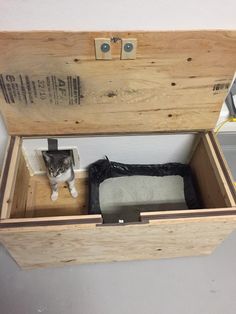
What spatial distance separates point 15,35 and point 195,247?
0.98 metres

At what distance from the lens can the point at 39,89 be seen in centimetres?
91

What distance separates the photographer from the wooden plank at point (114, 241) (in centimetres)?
89

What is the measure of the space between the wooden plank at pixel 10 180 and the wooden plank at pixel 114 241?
8cm

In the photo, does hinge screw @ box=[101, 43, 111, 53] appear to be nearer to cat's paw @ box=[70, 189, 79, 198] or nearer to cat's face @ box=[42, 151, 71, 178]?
cat's face @ box=[42, 151, 71, 178]

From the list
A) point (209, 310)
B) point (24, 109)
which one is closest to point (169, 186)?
point (209, 310)

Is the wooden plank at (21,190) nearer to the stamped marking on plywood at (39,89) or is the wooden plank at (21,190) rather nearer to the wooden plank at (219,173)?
the stamped marking on plywood at (39,89)

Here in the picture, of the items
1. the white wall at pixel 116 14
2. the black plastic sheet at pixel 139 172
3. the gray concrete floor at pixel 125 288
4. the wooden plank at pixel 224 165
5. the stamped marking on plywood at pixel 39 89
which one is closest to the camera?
the white wall at pixel 116 14

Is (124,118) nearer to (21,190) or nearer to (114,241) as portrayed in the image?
(114,241)

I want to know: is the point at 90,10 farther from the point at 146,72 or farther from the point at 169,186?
the point at 169,186

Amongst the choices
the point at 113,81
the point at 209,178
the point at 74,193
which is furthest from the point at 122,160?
the point at 113,81

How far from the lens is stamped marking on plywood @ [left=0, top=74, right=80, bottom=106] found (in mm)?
879

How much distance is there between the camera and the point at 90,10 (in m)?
0.74

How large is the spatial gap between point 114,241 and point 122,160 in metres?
0.46

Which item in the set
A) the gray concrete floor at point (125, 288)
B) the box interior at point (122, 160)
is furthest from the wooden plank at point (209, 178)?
the gray concrete floor at point (125, 288)
